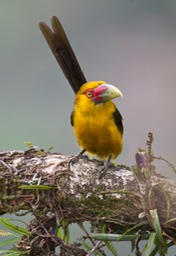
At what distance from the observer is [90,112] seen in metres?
2.54

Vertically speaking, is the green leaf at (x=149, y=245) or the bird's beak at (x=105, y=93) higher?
the bird's beak at (x=105, y=93)

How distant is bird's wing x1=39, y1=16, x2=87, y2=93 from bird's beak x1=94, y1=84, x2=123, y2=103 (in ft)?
0.62

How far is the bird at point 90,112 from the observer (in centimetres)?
253

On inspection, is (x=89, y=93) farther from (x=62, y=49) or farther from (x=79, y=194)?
(x=79, y=194)

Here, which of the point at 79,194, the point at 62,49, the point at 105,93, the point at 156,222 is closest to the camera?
the point at 156,222

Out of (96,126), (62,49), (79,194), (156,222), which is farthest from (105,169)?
(62,49)

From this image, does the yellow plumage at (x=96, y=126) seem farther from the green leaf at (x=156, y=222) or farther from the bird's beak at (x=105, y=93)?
the green leaf at (x=156, y=222)

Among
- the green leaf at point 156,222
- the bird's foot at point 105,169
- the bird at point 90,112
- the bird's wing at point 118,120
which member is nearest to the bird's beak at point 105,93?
the bird at point 90,112

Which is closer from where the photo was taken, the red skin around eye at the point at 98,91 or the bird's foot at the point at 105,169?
the bird's foot at the point at 105,169

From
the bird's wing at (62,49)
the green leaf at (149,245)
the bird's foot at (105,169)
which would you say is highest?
the bird's wing at (62,49)

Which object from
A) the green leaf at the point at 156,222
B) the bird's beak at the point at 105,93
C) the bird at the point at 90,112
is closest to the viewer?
the green leaf at the point at 156,222

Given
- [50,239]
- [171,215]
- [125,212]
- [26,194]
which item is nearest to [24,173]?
[26,194]

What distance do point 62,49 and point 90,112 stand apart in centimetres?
34

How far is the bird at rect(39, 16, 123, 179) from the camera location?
2.53m
